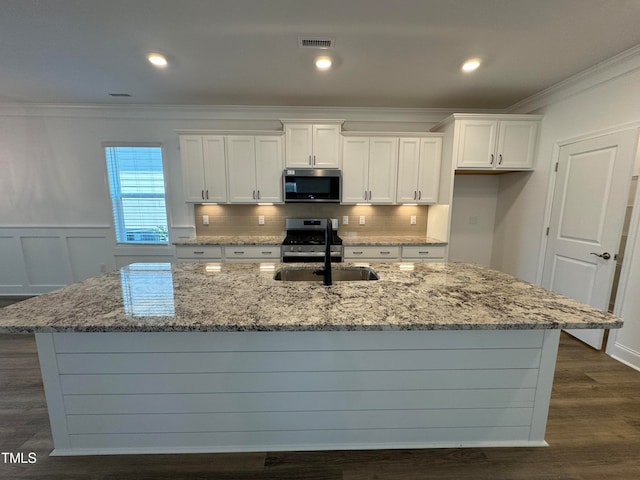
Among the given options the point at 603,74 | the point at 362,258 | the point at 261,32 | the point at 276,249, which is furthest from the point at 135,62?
the point at 603,74

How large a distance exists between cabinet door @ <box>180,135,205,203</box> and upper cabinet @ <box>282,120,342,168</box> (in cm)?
116

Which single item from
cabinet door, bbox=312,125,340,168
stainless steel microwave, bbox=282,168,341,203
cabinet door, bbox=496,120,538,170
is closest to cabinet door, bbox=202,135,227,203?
stainless steel microwave, bbox=282,168,341,203

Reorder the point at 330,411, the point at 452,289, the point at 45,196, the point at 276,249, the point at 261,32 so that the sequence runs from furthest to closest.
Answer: the point at 45,196, the point at 276,249, the point at 261,32, the point at 452,289, the point at 330,411

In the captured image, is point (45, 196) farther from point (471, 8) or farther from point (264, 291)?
point (471, 8)

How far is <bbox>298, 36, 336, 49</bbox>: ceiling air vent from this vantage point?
2090mm

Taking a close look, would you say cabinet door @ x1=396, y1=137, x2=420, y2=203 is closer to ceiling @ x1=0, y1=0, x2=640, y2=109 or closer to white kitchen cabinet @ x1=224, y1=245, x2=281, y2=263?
ceiling @ x1=0, y1=0, x2=640, y2=109

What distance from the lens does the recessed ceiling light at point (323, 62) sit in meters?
2.39

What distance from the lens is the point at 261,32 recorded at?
2021 millimetres

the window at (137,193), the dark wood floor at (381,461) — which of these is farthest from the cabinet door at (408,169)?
the window at (137,193)

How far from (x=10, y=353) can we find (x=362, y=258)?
3.77 m

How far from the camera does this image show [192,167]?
3496mm

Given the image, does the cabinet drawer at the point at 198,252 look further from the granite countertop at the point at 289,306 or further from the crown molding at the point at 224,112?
the crown molding at the point at 224,112

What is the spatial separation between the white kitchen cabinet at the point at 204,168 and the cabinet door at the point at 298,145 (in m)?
0.87

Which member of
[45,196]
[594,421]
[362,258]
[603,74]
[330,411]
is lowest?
[594,421]
